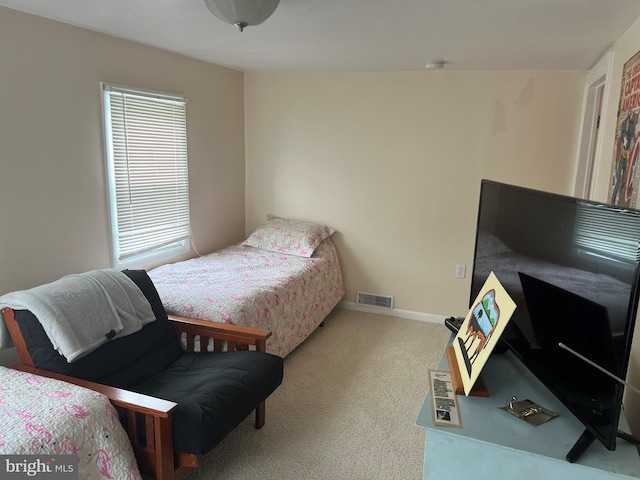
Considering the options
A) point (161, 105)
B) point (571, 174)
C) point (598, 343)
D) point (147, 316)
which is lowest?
point (147, 316)

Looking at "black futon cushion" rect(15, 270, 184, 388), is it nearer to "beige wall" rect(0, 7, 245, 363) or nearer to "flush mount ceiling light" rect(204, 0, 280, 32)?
"beige wall" rect(0, 7, 245, 363)

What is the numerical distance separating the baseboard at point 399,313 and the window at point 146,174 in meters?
1.62

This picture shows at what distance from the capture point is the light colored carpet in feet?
7.17

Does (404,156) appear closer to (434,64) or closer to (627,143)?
(434,64)

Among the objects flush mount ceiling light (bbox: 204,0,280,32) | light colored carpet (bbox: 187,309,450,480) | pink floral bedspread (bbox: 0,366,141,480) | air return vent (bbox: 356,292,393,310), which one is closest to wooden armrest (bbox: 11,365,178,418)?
pink floral bedspread (bbox: 0,366,141,480)

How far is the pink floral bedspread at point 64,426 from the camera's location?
4.82 ft

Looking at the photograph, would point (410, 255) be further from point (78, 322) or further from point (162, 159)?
point (78, 322)

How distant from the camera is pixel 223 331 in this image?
244 centimetres

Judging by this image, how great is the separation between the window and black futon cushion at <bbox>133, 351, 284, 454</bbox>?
43.3 inches

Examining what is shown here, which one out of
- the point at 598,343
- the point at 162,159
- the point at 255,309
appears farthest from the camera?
the point at 162,159

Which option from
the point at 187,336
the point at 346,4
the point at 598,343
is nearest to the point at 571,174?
the point at 346,4

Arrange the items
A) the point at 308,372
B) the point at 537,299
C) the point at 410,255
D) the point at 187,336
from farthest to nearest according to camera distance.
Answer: the point at 410,255 < the point at 308,372 < the point at 187,336 < the point at 537,299

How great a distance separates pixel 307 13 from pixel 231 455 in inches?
85.6

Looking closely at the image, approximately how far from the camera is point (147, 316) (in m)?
2.37
